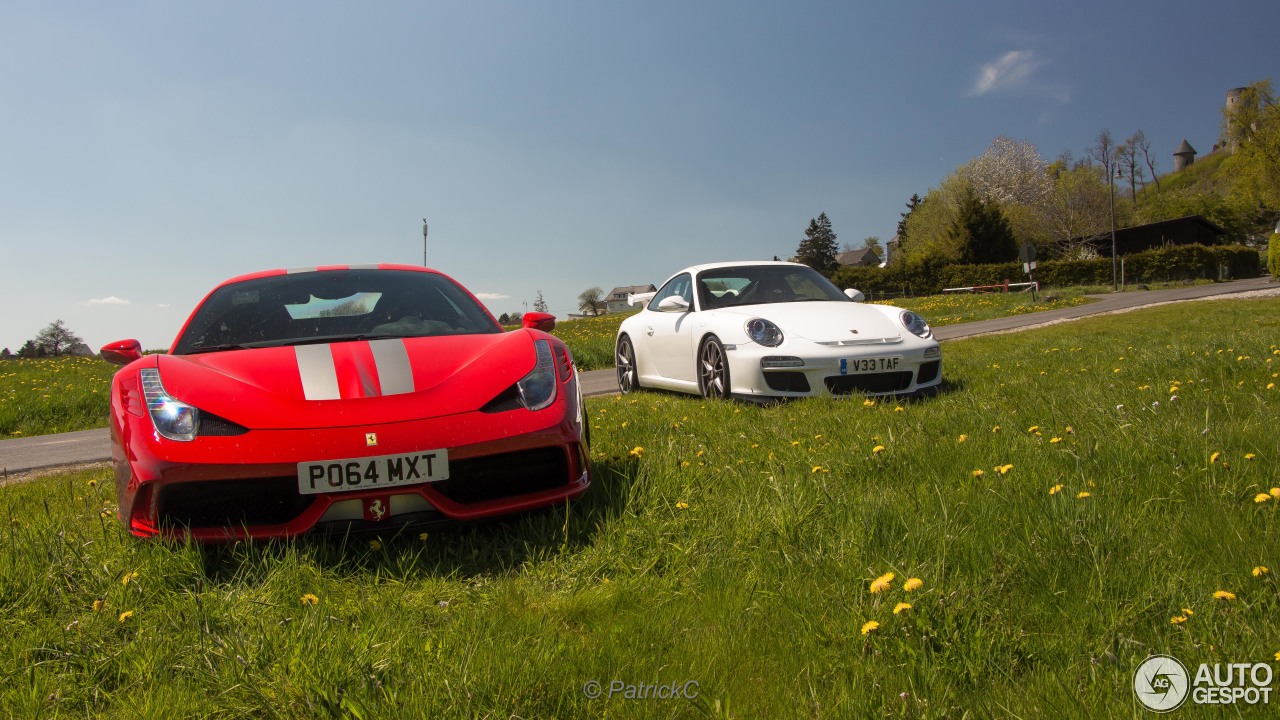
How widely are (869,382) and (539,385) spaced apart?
3.61 meters

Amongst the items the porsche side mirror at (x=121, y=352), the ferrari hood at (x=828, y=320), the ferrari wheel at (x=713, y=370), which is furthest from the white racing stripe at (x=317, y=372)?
the ferrari hood at (x=828, y=320)

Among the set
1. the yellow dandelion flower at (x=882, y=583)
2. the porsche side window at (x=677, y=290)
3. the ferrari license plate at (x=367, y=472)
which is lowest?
the yellow dandelion flower at (x=882, y=583)

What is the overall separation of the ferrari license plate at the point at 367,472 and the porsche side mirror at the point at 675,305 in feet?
15.0

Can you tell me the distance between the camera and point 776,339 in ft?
20.1

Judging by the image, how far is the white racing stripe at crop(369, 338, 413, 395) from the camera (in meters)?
2.91

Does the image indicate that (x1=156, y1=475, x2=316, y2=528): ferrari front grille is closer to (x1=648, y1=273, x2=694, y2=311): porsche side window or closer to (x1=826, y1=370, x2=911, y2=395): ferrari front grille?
(x1=826, y1=370, x2=911, y2=395): ferrari front grille

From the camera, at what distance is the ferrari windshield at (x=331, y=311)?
11.8 feet

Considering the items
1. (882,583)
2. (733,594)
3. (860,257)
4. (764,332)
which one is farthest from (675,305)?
(860,257)

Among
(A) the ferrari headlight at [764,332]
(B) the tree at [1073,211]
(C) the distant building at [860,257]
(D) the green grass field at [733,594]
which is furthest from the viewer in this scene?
(C) the distant building at [860,257]

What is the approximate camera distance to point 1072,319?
19.0 metres

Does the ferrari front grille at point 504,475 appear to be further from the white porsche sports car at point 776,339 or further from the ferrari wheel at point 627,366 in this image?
the ferrari wheel at point 627,366

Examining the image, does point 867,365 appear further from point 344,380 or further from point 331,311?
point 344,380

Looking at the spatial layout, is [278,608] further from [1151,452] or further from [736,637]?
[1151,452]

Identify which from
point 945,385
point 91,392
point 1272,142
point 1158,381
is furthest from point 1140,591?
point 1272,142
